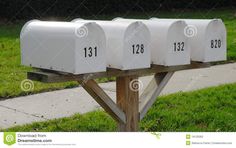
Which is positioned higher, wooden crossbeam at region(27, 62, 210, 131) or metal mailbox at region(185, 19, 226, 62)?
metal mailbox at region(185, 19, 226, 62)

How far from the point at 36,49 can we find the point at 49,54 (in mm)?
123

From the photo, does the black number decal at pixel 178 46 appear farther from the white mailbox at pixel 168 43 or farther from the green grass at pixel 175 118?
the green grass at pixel 175 118

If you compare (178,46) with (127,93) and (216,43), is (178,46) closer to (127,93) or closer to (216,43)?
(216,43)

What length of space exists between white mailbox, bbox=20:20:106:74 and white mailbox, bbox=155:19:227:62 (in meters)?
0.68

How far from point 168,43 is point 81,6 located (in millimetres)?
8029

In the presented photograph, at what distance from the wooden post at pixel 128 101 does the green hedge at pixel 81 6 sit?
227 inches

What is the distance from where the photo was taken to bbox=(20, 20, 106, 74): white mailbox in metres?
3.02

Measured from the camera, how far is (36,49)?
3.27 metres

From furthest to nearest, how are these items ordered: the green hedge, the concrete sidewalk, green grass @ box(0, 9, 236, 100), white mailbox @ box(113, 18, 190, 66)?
the green hedge
green grass @ box(0, 9, 236, 100)
the concrete sidewalk
white mailbox @ box(113, 18, 190, 66)

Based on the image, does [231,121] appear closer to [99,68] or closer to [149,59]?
[149,59]

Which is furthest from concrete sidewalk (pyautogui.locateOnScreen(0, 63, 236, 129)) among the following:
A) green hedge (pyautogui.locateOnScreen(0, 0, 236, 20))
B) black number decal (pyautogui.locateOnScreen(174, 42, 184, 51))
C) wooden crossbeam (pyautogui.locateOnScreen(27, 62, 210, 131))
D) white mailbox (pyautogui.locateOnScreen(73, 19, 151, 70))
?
green hedge (pyautogui.locateOnScreen(0, 0, 236, 20))

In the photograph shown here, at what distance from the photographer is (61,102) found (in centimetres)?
548

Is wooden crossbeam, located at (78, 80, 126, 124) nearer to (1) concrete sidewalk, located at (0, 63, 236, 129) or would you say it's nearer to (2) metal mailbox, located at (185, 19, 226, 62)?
(2) metal mailbox, located at (185, 19, 226, 62)

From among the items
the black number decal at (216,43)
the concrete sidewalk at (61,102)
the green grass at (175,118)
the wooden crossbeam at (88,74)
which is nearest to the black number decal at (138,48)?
the wooden crossbeam at (88,74)
